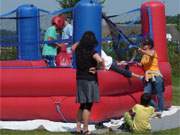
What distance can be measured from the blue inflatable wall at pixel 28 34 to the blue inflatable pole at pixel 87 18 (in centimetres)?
243

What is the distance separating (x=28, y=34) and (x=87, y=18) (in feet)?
9.86

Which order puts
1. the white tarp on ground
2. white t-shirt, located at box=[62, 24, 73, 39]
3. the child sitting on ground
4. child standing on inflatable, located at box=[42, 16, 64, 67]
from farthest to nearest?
child standing on inflatable, located at box=[42, 16, 64, 67] < white t-shirt, located at box=[62, 24, 73, 39] < the white tarp on ground < the child sitting on ground

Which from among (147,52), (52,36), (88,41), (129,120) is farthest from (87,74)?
(52,36)

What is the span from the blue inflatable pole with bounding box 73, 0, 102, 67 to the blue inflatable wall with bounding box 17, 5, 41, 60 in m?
2.43

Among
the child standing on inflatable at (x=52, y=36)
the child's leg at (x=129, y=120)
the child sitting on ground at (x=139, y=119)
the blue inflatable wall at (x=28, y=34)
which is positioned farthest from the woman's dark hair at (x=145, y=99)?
the blue inflatable wall at (x=28, y=34)

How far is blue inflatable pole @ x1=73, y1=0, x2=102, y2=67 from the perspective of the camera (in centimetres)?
833

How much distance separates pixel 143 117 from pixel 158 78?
1.19 metres

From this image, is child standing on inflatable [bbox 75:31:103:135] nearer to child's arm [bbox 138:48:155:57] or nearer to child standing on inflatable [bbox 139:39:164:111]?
child's arm [bbox 138:48:155:57]

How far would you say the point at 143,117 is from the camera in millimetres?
7859

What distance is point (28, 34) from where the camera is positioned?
36.5 feet

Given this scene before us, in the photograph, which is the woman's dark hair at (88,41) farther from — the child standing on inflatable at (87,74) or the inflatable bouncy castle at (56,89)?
the inflatable bouncy castle at (56,89)

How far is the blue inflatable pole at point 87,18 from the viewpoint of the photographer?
8328 mm

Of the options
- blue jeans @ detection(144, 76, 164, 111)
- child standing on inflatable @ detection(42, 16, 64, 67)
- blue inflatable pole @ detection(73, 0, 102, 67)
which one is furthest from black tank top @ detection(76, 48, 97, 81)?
child standing on inflatable @ detection(42, 16, 64, 67)

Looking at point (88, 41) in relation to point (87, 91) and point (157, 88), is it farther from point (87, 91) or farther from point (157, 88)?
point (157, 88)
